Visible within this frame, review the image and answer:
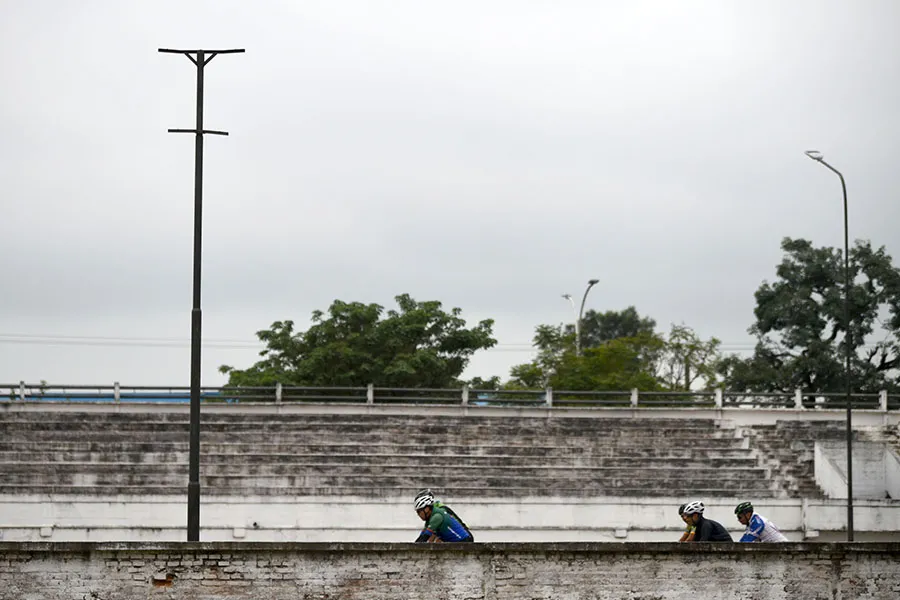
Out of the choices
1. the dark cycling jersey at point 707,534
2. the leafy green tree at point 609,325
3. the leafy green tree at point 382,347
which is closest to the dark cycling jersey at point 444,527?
the dark cycling jersey at point 707,534

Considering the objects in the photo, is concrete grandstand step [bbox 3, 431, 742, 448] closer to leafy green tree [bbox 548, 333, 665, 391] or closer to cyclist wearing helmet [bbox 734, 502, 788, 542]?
leafy green tree [bbox 548, 333, 665, 391]

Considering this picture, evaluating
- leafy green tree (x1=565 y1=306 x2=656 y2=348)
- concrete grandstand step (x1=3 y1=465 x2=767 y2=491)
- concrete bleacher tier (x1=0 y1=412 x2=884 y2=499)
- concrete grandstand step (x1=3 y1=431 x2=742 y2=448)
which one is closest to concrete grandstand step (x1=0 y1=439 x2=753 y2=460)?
concrete bleacher tier (x1=0 y1=412 x2=884 y2=499)

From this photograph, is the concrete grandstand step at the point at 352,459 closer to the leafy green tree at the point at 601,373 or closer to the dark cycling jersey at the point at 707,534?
the leafy green tree at the point at 601,373

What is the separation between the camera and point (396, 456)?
3825 centimetres

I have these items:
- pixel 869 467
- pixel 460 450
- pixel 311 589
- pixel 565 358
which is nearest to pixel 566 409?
pixel 460 450

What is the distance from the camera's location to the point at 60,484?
3591cm

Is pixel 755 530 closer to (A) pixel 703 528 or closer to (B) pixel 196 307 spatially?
(A) pixel 703 528

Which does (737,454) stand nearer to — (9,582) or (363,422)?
(363,422)

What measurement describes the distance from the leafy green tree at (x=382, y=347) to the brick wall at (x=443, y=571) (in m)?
37.6

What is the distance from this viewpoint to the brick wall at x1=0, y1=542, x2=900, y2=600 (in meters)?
15.9

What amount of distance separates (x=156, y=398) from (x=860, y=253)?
Result: 1280 inches

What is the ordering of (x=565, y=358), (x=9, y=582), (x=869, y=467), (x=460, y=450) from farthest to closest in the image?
(x=565, y=358) < (x=869, y=467) < (x=460, y=450) < (x=9, y=582)

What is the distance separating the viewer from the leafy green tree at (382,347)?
55.5 m

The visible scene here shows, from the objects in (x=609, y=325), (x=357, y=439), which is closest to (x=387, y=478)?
(x=357, y=439)
